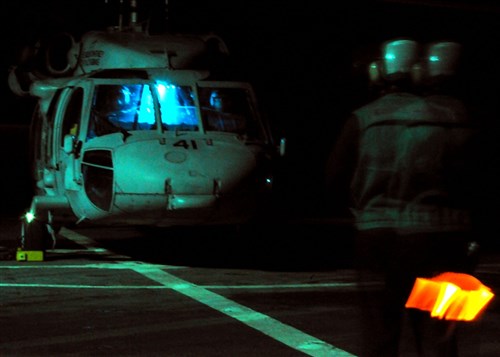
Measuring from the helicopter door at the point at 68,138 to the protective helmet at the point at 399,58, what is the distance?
8.71 metres

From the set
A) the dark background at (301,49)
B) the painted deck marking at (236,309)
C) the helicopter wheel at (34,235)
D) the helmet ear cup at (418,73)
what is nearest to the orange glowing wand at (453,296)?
the helmet ear cup at (418,73)

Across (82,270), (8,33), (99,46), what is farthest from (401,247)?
(8,33)

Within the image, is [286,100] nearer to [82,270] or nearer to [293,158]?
[293,158]

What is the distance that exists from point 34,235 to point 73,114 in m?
1.70

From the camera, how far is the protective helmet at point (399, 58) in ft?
19.4

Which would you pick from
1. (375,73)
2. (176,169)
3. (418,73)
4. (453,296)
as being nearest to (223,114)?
(176,169)

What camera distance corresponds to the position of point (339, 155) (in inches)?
243

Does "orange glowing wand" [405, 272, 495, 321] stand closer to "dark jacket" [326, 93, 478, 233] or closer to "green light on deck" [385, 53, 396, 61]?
"dark jacket" [326, 93, 478, 233]

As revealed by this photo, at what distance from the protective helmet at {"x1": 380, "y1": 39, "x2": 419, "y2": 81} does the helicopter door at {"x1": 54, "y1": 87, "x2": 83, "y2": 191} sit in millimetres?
8708

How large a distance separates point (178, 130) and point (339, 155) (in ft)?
27.0

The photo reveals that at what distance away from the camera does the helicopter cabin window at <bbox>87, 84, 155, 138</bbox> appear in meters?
14.4

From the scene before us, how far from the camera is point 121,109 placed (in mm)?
14594

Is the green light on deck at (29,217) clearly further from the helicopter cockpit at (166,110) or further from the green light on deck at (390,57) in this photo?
the green light on deck at (390,57)

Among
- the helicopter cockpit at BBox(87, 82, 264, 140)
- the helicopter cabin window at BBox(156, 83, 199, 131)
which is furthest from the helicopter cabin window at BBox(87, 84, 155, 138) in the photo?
the helicopter cabin window at BBox(156, 83, 199, 131)
